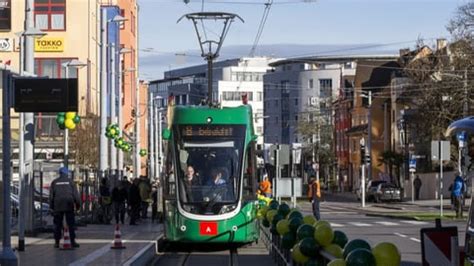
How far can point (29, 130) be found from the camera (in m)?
29.2

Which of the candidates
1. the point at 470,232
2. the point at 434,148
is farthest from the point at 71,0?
the point at 470,232

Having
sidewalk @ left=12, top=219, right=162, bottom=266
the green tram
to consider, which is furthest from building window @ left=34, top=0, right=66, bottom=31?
the green tram

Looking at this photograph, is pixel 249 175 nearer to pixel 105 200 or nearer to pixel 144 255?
pixel 144 255

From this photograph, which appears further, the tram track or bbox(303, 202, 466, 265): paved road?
bbox(303, 202, 466, 265): paved road

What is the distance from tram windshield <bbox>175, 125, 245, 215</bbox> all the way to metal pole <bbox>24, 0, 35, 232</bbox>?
406cm

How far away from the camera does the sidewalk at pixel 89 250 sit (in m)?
23.1

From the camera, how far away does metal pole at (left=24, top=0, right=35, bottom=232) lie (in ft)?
90.6

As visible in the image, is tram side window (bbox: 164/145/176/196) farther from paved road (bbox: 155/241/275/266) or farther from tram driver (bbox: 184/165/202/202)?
paved road (bbox: 155/241/275/266)

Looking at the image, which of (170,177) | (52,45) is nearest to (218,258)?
(170,177)

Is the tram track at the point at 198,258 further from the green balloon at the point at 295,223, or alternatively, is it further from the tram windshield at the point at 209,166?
the green balloon at the point at 295,223

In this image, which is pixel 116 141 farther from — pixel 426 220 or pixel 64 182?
pixel 64 182

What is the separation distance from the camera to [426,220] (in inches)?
1834

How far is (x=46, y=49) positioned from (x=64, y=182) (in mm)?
51599

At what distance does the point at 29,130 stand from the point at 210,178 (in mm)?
5093
